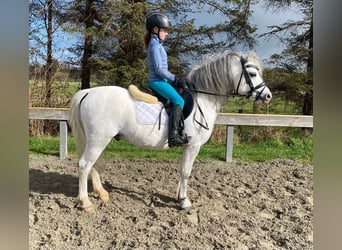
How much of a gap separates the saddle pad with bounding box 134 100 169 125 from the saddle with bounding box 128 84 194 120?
36 millimetres

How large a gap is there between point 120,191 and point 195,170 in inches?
45.8

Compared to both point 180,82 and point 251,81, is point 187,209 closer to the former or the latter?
point 180,82

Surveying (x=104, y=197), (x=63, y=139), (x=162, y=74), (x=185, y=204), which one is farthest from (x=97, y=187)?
(x=63, y=139)

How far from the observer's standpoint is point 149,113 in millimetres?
3010

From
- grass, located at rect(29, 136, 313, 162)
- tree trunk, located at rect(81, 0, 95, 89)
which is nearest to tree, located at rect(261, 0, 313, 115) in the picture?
grass, located at rect(29, 136, 313, 162)

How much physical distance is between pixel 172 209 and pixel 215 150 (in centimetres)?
224

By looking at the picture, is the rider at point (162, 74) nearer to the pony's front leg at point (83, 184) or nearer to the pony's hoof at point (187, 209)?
the pony's hoof at point (187, 209)

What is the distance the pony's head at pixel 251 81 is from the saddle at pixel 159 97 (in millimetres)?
477

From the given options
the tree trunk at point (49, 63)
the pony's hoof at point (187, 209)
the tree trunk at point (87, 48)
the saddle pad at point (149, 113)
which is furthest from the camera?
the tree trunk at point (87, 48)

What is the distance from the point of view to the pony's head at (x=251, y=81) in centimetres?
304

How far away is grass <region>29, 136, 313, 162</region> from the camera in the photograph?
502 centimetres

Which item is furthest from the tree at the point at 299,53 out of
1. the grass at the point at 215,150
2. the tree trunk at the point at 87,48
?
the tree trunk at the point at 87,48
